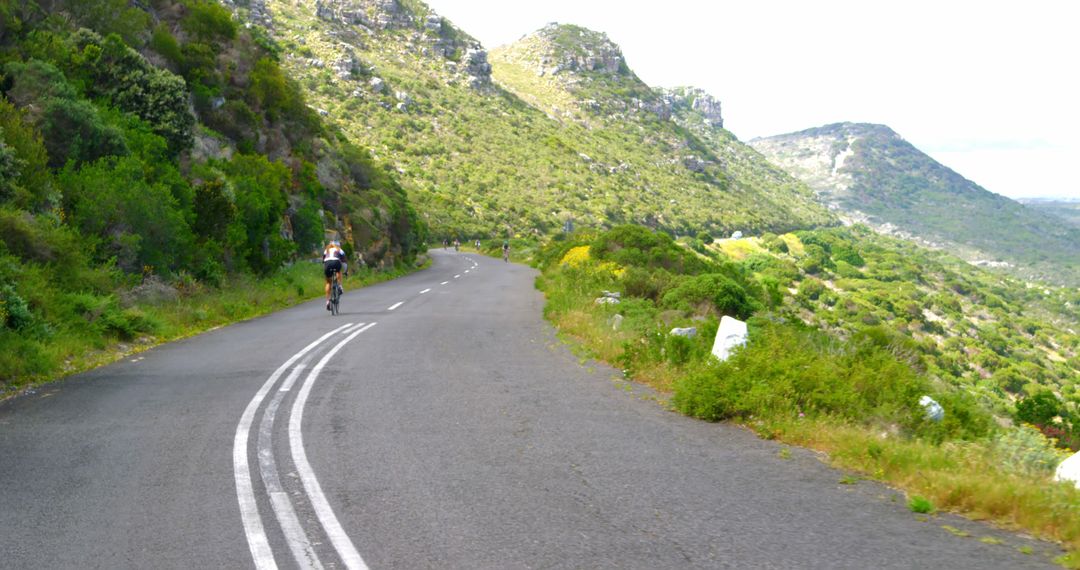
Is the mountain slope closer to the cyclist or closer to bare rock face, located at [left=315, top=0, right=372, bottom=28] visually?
bare rock face, located at [left=315, top=0, right=372, bottom=28]

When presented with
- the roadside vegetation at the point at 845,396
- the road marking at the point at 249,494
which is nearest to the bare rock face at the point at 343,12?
the roadside vegetation at the point at 845,396

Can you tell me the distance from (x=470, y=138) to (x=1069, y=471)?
307 ft

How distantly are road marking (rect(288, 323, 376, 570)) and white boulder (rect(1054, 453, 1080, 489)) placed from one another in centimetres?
507

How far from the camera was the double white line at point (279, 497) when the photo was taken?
4480 millimetres

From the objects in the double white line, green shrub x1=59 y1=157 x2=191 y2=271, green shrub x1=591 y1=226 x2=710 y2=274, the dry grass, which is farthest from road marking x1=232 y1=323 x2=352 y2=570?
green shrub x1=591 y1=226 x2=710 y2=274

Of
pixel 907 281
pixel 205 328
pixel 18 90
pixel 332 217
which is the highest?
pixel 18 90

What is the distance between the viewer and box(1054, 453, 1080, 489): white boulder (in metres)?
5.60

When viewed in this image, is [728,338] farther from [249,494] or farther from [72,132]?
[72,132]

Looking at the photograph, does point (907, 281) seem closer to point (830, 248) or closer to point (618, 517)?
point (830, 248)

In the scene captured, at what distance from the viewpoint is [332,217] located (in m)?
33.8

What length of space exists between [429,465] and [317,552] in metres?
1.94

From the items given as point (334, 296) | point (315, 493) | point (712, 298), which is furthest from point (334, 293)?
point (315, 493)

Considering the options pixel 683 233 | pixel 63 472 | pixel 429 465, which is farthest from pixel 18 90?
pixel 683 233

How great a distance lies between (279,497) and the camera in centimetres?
556
